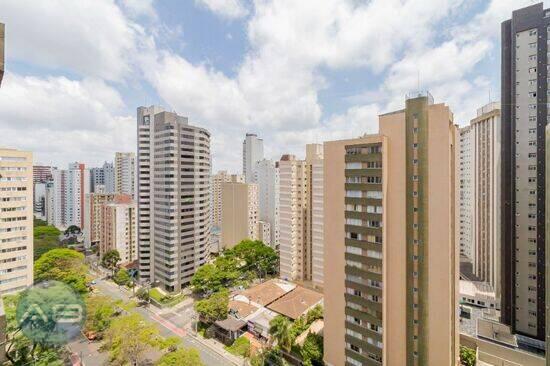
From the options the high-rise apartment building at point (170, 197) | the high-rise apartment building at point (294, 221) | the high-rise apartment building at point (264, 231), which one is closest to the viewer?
the high-rise apartment building at point (170, 197)

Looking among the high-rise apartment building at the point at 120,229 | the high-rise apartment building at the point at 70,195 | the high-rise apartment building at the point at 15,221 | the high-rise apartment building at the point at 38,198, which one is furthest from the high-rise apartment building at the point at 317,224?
the high-rise apartment building at the point at 38,198

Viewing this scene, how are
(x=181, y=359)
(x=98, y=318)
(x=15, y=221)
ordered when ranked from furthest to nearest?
(x=15, y=221) → (x=98, y=318) → (x=181, y=359)

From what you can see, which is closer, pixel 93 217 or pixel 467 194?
pixel 467 194

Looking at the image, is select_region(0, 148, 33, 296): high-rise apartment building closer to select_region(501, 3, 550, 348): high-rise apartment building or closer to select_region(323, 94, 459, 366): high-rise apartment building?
select_region(323, 94, 459, 366): high-rise apartment building

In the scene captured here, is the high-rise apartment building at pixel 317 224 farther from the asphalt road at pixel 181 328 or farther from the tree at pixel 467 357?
the tree at pixel 467 357

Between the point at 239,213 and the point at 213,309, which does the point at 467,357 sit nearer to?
the point at 213,309

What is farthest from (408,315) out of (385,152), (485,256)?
(485,256)

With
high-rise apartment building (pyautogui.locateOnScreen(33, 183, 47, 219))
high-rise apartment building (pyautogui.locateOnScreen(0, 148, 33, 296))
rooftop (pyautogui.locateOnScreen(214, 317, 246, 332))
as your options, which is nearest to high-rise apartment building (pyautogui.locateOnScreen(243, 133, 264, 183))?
high-rise apartment building (pyautogui.locateOnScreen(0, 148, 33, 296))

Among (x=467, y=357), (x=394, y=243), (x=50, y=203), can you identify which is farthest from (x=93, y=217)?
(x=467, y=357)
